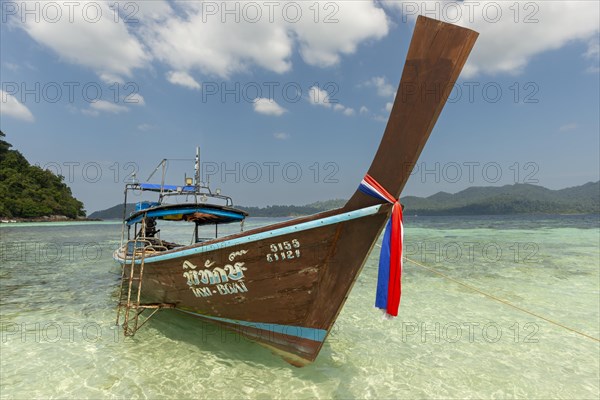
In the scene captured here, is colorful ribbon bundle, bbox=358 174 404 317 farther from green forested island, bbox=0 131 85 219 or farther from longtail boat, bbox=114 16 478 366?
green forested island, bbox=0 131 85 219

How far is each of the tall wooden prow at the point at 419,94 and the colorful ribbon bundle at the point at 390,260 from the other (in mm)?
113

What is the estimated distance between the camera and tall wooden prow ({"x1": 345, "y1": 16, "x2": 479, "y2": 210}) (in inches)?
131

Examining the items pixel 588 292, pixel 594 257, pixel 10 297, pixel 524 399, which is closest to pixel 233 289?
pixel 524 399

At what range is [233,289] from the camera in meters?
5.11

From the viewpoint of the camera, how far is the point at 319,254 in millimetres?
4324

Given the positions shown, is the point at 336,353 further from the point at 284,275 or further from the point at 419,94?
the point at 419,94

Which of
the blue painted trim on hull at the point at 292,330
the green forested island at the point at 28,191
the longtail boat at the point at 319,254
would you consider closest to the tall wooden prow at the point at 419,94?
the longtail boat at the point at 319,254

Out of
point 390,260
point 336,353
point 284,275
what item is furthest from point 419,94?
point 336,353

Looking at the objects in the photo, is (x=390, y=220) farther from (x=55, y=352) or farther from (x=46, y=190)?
(x=46, y=190)

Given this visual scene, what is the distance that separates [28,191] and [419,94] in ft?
318

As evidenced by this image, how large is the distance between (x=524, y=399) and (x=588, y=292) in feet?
30.3

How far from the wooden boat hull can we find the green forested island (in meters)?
84.2

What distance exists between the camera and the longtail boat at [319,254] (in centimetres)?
350

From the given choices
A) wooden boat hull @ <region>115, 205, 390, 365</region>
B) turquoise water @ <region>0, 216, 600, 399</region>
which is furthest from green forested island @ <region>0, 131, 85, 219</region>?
wooden boat hull @ <region>115, 205, 390, 365</region>
